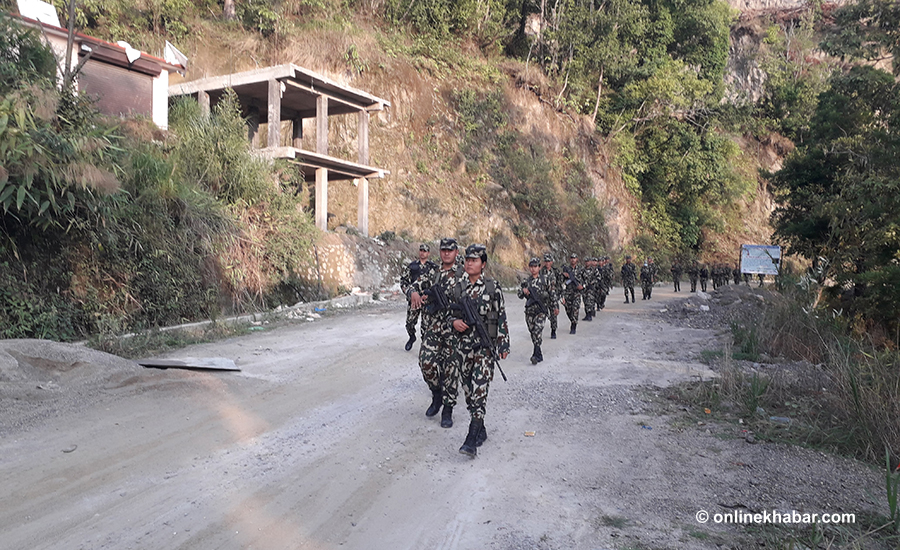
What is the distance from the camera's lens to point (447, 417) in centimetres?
583

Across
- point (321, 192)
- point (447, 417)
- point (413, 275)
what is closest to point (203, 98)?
point (321, 192)

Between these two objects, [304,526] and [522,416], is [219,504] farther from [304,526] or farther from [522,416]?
[522,416]

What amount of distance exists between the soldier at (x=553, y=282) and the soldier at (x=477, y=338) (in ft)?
17.2

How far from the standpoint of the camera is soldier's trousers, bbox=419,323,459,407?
5.75m

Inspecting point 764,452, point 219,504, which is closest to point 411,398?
point 219,504

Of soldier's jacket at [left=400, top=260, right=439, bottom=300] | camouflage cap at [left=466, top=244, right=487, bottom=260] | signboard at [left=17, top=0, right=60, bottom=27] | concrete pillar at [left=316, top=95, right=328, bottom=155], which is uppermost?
signboard at [left=17, top=0, right=60, bottom=27]

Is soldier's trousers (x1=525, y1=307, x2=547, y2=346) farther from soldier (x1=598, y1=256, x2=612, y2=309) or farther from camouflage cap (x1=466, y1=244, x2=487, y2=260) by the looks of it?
soldier (x1=598, y1=256, x2=612, y2=309)

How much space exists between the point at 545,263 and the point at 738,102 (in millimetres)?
41520

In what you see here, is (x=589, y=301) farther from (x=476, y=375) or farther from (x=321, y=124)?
(x=476, y=375)

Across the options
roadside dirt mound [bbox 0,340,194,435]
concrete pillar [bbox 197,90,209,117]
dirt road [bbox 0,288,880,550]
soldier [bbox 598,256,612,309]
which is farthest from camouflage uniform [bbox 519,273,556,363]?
concrete pillar [bbox 197,90,209,117]

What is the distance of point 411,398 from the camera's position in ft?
22.5

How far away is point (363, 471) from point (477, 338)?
152 cm

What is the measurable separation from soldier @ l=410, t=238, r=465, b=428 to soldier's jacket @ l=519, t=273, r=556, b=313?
4.03m

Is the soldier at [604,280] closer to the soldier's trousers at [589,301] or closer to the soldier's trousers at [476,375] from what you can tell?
the soldier's trousers at [589,301]
